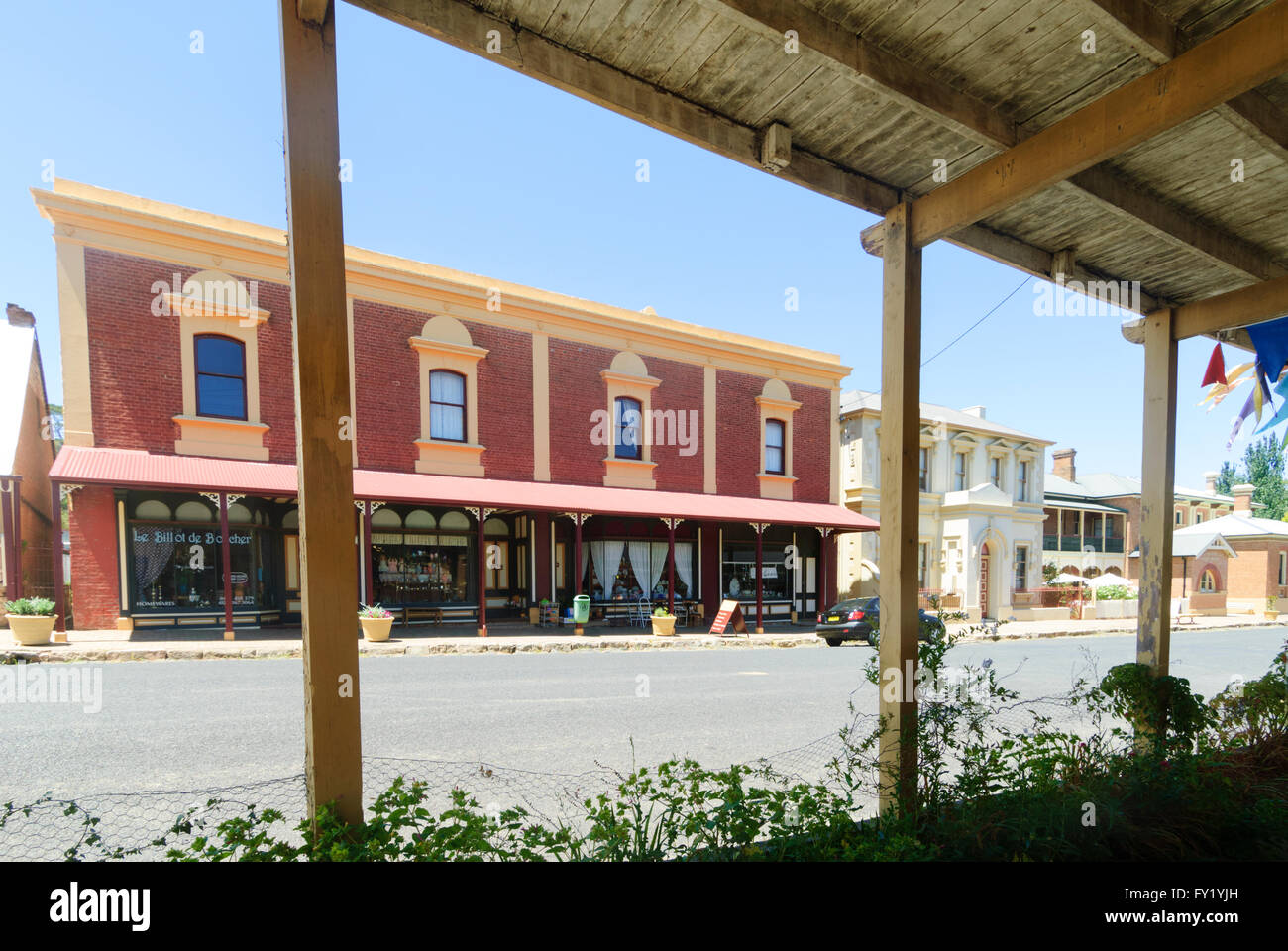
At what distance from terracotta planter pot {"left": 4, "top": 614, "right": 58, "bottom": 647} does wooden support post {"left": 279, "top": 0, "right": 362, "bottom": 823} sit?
43.9ft

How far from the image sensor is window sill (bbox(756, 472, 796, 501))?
21625mm

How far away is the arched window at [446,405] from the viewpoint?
17.0 meters

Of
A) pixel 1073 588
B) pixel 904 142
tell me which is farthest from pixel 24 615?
pixel 1073 588

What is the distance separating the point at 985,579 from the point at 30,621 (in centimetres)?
2932

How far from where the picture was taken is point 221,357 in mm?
14742

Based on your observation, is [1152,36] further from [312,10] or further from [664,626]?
[664,626]

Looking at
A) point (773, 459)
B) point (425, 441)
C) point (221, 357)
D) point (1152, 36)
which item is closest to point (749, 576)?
point (773, 459)

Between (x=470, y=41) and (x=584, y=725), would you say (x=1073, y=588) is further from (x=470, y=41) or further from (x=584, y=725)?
(x=470, y=41)

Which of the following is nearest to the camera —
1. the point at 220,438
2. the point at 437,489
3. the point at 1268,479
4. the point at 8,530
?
the point at 8,530

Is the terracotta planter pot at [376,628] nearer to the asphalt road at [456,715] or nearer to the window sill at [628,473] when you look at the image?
the asphalt road at [456,715]

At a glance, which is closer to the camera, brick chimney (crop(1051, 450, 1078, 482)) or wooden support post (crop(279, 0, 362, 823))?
wooden support post (crop(279, 0, 362, 823))

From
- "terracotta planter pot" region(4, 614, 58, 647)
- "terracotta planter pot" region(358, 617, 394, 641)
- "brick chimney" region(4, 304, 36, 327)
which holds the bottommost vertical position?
"terracotta planter pot" region(358, 617, 394, 641)

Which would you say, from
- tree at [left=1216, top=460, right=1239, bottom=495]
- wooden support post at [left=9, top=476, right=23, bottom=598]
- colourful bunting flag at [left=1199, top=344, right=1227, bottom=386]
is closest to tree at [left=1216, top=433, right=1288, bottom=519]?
tree at [left=1216, top=460, right=1239, bottom=495]

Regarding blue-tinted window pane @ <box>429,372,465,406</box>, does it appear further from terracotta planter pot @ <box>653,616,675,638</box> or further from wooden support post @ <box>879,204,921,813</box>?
wooden support post @ <box>879,204,921,813</box>
